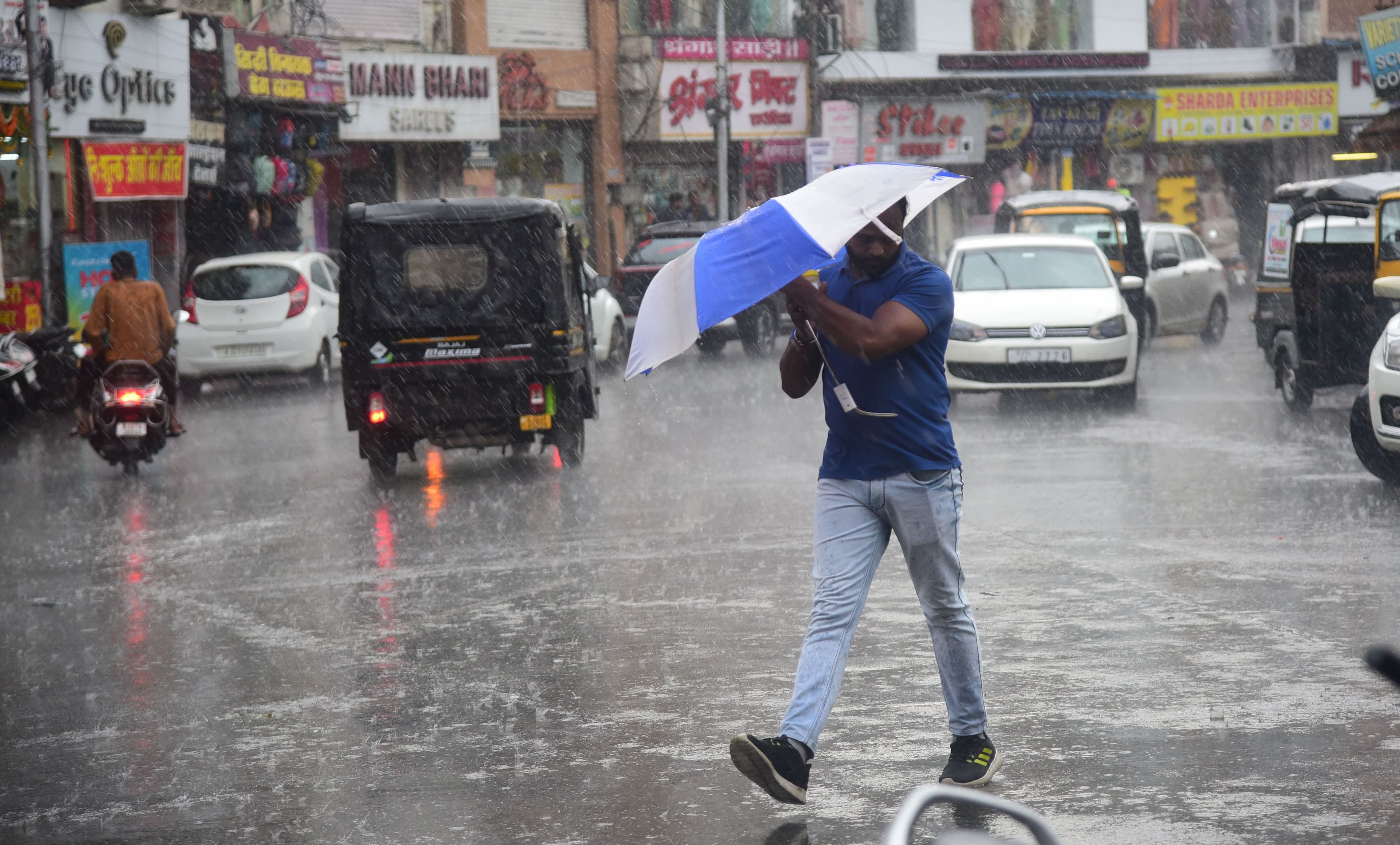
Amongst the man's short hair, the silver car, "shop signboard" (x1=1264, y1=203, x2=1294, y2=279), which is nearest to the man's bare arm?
the man's short hair

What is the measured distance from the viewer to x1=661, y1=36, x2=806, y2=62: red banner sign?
42.8m

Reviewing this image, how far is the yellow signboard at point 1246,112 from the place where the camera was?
48.8 m

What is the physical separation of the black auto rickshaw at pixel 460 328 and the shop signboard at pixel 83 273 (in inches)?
413

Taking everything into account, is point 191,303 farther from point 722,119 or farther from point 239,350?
point 722,119

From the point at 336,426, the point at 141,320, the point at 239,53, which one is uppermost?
the point at 239,53

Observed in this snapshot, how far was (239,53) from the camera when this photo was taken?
97.8ft

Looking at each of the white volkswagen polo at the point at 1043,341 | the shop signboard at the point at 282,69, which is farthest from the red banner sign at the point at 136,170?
the white volkswagen polo at the point at 1043,341

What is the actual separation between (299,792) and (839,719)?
Result: 1809 mm

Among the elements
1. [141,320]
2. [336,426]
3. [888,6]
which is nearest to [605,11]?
[888,6]

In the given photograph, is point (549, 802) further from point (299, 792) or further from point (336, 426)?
point (336, 426)

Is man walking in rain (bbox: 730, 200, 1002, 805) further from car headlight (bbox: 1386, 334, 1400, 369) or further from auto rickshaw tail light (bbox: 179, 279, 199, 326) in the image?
auto rickshaw tail light (bbox: 179, 279, 199, 326)

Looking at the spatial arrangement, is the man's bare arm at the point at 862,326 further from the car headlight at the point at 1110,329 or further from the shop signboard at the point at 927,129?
the shop signboard at the point at 927,129

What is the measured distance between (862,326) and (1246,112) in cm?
4690

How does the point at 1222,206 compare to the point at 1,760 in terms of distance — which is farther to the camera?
the point at 1222,206
